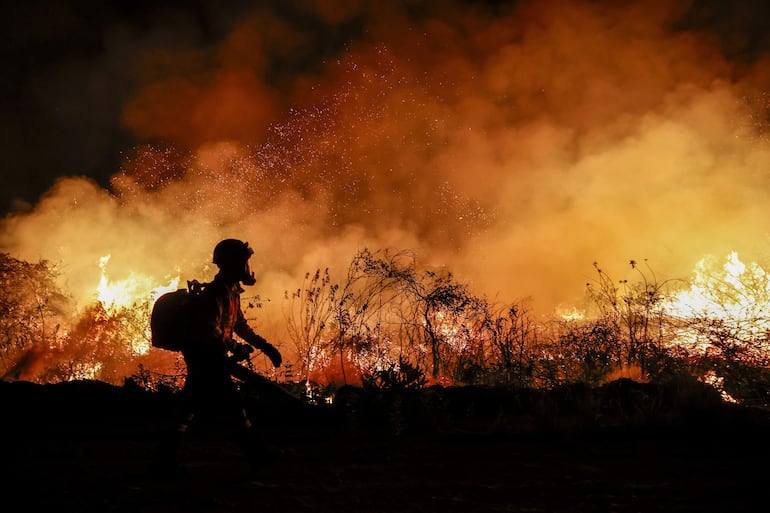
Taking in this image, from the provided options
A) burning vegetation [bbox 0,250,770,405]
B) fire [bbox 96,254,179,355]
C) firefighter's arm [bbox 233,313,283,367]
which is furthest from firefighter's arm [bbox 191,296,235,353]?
fire [bbox 96,254,179,355]

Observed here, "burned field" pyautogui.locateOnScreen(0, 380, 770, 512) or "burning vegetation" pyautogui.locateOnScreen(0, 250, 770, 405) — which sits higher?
"burning vegetation" pyautogui.locateOnScreen(0, 250, 770, 405)

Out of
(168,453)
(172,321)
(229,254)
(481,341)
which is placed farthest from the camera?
(481,341)

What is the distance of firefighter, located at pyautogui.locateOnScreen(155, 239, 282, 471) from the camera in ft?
12.8

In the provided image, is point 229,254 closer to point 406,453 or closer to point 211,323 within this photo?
point 211,323

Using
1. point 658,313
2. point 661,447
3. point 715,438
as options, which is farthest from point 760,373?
point 661,447

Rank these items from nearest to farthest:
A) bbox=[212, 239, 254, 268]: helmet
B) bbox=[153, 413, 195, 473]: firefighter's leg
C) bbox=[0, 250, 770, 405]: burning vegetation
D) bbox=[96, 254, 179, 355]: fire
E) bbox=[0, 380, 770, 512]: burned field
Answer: bbox=[0, 380, 770, 512]: burned field, bbox=[153, 413, 195, 473]: firefighter's leg, bbox=[212, 239, 254, 268]: helmet, bbox=[0, 250, 770, 405]: burning vegetation, bbox=[96, 254, 179, 355]: fire

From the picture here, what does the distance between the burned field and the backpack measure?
825mm

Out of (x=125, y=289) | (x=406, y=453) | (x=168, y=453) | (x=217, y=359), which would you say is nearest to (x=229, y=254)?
(x=217, y=359)

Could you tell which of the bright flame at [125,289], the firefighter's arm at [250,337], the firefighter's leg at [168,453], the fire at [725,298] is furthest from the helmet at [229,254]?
the bright flame at [125,289]

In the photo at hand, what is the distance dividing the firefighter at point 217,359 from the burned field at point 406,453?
0.70 ft

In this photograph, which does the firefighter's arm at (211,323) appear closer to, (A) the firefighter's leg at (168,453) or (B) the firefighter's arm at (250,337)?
(B) the firefighter's arm at (250,337)

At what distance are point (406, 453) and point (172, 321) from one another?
209cm

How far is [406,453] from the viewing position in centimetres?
462

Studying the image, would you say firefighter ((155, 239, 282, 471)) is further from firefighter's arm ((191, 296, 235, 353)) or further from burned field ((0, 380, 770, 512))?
burned field ((0, 380, 770, 512))
